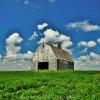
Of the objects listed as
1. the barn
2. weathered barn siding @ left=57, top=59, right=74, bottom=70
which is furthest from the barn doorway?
weathered barn siding @ left=57, top=59, right=74, bottom=70

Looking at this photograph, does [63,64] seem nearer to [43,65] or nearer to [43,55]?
[43,65]

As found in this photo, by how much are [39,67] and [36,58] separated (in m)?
2.17

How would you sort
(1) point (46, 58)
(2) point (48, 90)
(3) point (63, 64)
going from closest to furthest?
(2) point (48, 90), (1) point (46, 58), (3) point (63, 64)

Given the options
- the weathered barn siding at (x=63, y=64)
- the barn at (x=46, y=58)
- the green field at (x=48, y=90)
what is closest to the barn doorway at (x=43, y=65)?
the barn at (x=46, y=58)

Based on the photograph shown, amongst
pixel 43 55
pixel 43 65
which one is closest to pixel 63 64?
pixel 43 65

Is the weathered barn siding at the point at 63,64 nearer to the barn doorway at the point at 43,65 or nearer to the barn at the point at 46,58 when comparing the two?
the barn at the point at 46,58

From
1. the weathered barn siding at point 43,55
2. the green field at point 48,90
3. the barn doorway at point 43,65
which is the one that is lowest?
the green field at point 48,90

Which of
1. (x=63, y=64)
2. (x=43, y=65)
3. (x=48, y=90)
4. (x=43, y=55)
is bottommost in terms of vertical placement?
(x=48, y=90)

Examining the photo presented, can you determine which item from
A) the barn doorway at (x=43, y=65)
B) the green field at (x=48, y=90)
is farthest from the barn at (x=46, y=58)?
the green field at (x=48, y=90)

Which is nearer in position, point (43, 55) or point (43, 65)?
point (43, 55)

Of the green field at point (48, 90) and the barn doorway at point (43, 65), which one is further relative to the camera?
the barn doorway at point (43, 65)

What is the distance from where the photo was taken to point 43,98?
12672 mm

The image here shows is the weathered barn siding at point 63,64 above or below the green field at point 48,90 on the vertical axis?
above

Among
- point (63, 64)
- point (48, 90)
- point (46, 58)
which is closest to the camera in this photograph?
point (48, 90)
